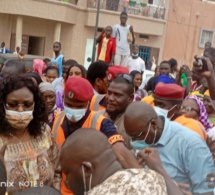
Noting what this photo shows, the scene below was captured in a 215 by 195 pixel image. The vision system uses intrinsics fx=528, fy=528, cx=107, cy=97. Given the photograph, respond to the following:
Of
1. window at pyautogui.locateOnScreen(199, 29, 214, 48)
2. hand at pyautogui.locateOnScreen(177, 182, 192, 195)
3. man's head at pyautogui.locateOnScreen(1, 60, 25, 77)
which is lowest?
hand at pyautogui.locateOnScreen(177, 182, 192, 195)

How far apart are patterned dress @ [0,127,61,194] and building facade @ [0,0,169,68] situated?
2185 centimetres

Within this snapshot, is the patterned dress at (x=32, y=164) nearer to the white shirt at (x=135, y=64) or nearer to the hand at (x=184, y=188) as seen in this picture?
the hand at (x=184, y=188)

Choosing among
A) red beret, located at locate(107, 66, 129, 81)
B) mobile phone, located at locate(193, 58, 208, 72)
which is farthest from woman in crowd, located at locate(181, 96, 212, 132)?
red beret, located at locate(107, 66, 129, 81)

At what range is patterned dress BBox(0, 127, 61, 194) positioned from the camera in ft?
12.5

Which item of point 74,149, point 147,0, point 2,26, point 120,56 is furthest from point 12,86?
point 147,0

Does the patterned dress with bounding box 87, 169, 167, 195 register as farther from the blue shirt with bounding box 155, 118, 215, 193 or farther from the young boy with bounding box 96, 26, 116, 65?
the young boy with bounding box 96, 26, 116, 65

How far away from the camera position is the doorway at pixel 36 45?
27.8m

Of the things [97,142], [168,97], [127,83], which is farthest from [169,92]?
[97,142]

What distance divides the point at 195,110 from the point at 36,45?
23.3 metres

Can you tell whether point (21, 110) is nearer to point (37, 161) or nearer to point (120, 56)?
point (37, 161)

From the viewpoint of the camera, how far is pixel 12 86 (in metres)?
4.02

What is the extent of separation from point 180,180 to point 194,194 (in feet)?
0.59

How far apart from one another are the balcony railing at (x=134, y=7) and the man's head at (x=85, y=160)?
25073mm

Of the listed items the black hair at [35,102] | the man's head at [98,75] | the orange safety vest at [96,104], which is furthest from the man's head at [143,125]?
the man's head at [98,75]
